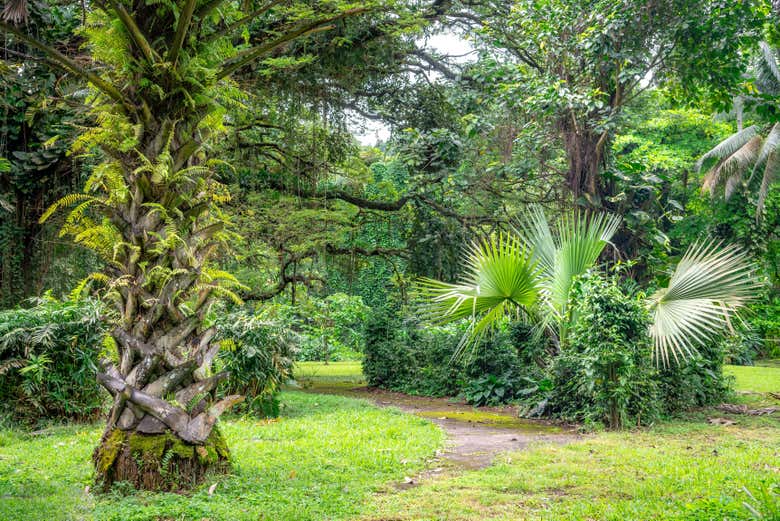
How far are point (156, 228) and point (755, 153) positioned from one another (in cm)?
1974

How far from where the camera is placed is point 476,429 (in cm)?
811

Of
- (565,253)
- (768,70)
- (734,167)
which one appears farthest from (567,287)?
(768,70)

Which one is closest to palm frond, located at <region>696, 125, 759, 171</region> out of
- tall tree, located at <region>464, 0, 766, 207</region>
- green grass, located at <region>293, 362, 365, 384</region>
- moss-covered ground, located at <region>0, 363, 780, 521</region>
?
tall tree, located at <region>464, 0, 766, 207</region>

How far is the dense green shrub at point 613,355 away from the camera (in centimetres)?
768

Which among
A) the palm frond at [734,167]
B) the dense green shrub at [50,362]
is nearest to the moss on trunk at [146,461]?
the dense green shrub at [50,362]

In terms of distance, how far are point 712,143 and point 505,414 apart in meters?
17.8

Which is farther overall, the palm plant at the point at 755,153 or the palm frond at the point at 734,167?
the palm frond at the point at 734,167

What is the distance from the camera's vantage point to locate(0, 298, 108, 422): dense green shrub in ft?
23.7

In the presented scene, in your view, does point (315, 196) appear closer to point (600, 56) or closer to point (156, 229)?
point (600, 56)

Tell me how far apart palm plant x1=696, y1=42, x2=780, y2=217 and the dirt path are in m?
12.2

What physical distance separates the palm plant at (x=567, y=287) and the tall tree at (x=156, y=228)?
452 cm

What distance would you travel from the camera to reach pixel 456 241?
13.3m

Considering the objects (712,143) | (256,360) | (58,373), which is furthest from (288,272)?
(712,143)

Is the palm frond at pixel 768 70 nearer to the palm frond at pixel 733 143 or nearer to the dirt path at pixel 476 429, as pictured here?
the palm frond at pixel 733 143
